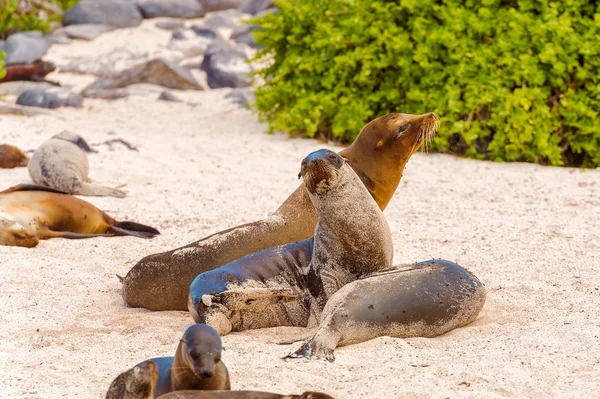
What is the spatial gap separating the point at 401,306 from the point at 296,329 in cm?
54

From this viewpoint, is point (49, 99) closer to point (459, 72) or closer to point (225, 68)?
point (225, 68)

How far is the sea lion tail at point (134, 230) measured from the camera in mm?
6098

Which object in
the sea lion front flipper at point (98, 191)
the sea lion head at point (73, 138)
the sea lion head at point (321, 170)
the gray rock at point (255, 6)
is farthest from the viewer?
the gray rock at point (255, 6)

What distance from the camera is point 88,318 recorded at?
437 centimetres

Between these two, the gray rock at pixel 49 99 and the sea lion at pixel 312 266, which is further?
the gray rock at pixel 49 99

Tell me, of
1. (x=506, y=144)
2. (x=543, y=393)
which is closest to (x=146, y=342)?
(x=543, y=393)

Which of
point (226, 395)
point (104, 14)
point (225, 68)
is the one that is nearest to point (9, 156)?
point (226, 395)

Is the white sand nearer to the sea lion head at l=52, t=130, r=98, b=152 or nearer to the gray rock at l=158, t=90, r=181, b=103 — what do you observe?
the sea lion head at l=52, t=130, r=98, b=152

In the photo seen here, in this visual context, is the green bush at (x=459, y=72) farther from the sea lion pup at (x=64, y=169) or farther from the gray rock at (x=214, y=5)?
the gray rock at (x=214, y=5)

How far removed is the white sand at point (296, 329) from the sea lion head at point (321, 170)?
70 centimetres

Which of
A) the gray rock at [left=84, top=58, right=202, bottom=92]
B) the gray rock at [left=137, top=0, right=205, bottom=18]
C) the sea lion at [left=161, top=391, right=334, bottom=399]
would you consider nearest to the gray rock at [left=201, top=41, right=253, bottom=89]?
the gray rock at [left=84, top=58, right=202, bottom=92]

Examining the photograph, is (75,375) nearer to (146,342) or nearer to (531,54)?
(146,342)

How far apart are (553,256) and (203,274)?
216cm

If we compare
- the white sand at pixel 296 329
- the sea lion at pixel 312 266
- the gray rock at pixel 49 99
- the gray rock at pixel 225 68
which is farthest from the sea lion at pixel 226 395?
the gray rock at pixel 225 68
